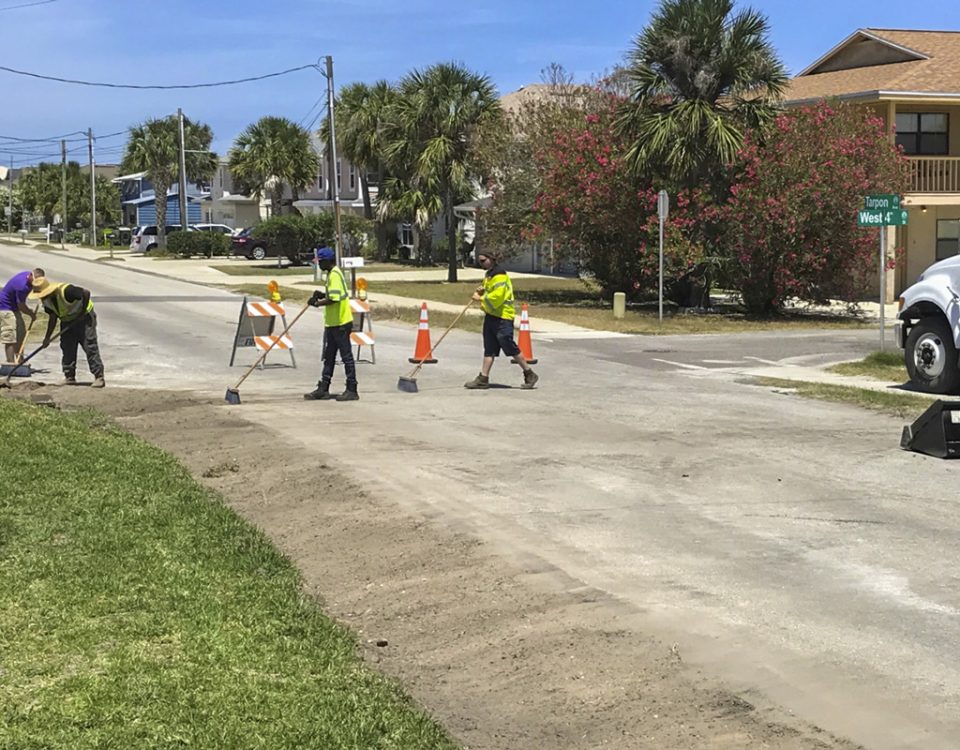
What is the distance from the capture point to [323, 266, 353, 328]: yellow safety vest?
44.2 ft

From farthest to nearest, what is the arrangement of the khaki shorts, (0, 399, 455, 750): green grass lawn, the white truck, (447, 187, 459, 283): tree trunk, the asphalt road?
(447, 187, 459, 283): tree trunk → the khaki shorts → the white truck → the asphalt road → (0, 399, 455, 750): green grass lawn

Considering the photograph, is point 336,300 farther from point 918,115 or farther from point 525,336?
point 918,115

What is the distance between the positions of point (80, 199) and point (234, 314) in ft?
258

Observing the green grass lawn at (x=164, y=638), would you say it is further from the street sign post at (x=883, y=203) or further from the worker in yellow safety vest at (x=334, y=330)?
the street sign post at (x=883, y=203)

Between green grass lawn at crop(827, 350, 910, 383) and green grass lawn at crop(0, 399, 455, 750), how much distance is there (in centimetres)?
1129

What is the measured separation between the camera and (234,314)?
2662cm

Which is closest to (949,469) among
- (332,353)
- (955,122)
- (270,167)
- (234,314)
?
(332,353)

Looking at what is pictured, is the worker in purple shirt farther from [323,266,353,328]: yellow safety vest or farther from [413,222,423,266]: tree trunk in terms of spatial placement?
[413,222,423,266]: tree trunk

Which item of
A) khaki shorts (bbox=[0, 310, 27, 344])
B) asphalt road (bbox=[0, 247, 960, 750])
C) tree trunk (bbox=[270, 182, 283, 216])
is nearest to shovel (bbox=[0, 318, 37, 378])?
khaki shorts (bbox=[0, 310, 27, 344])

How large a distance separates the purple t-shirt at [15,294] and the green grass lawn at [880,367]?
441 inches

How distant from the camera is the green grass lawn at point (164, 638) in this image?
14.1 ft

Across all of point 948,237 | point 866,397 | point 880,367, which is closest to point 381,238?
point 948,237

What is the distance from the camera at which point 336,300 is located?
1353 centimetres

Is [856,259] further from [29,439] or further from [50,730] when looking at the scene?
[50,730]
